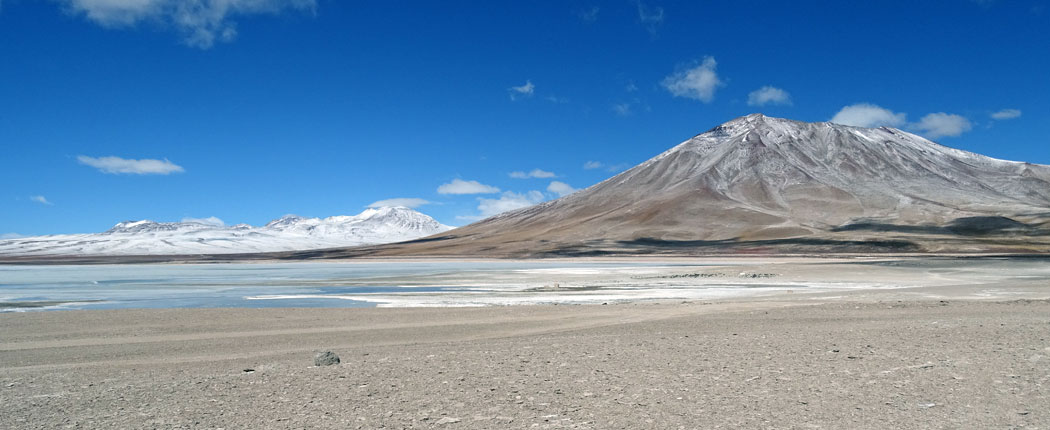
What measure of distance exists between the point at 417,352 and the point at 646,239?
128m

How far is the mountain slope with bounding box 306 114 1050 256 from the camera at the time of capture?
390ft

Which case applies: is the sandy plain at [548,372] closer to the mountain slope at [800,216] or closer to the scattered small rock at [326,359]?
the scattered small rock at [326,359]

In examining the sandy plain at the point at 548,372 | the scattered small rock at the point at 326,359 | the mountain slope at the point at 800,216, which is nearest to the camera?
the sandy plain at the point at 548,372

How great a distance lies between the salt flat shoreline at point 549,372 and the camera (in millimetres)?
8125

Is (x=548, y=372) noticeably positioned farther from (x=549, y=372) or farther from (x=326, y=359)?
(x=326, y=359)

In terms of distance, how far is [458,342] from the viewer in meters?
14.8

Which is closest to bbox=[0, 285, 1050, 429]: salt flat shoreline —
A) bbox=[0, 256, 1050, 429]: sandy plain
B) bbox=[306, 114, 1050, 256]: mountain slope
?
bbox=[0, 256, 1050, 429]: sandy plain

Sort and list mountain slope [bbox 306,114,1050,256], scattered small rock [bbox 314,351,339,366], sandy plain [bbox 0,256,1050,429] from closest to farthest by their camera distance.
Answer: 1. sandy plain [bbox 0,256,1050,429]
2. scattered small rock [bbox 314,351,339,366]
3. mountain slope [bbox 306,114,1050,256]

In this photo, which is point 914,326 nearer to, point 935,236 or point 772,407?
point 772,407

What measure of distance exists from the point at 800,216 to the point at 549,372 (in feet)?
513

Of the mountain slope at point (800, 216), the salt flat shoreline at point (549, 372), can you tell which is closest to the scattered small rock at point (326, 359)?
the salt flat shoreline at point (549, 372)

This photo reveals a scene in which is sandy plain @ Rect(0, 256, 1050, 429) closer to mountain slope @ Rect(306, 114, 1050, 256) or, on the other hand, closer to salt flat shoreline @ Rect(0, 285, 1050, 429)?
salt flat shoreline @ Rect(0, 285, 1050, 429)

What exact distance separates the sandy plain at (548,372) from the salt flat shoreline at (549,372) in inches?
1.8

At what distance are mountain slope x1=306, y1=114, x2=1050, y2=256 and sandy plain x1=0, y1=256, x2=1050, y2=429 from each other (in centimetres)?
9976
